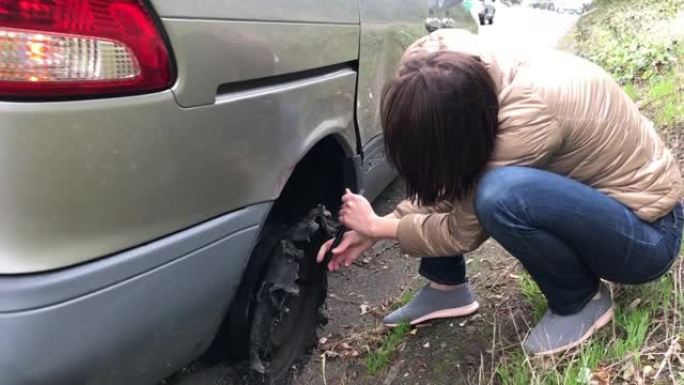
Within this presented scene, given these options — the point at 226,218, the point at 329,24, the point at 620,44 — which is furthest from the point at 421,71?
the point at 620,44

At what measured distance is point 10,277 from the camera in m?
1.21

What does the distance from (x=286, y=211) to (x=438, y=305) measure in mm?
690

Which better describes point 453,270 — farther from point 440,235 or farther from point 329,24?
point 329,24

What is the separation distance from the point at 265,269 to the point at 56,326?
0.76 m

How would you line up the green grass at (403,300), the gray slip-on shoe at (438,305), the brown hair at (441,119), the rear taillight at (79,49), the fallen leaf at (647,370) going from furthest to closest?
the green grass at (403,300) → the gray slip-on shoe at (438,305) → the fallen leaf at (647,370) → the brown hair at (441,119) → the rear taillight at (79,49)

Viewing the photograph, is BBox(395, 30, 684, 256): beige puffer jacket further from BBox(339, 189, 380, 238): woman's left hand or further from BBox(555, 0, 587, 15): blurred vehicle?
BBox(555, 0, 587, 15): blurred vehicle

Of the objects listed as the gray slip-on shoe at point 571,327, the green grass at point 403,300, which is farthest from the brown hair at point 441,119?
the green grass at point 403,300

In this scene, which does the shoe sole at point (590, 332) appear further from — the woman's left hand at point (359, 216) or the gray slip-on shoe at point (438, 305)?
the woman's left hand at point (359, 216)

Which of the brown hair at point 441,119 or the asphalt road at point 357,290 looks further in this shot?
the asphalt road at point 357,290

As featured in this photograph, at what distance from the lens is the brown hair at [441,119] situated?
5.42ft

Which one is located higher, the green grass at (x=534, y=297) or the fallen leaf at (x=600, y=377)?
the fallen leaf at (x=600, y=377)

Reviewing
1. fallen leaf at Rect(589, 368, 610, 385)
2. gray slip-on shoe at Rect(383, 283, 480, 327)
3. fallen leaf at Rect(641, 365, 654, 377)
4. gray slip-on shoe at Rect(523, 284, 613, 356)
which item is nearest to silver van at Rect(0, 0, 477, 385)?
gray slip-on shoe at Rect(383, 283, 480, 327)

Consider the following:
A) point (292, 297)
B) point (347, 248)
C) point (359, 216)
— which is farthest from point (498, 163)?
point (292, 297)

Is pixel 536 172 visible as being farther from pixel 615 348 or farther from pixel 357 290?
pixel 357 290
